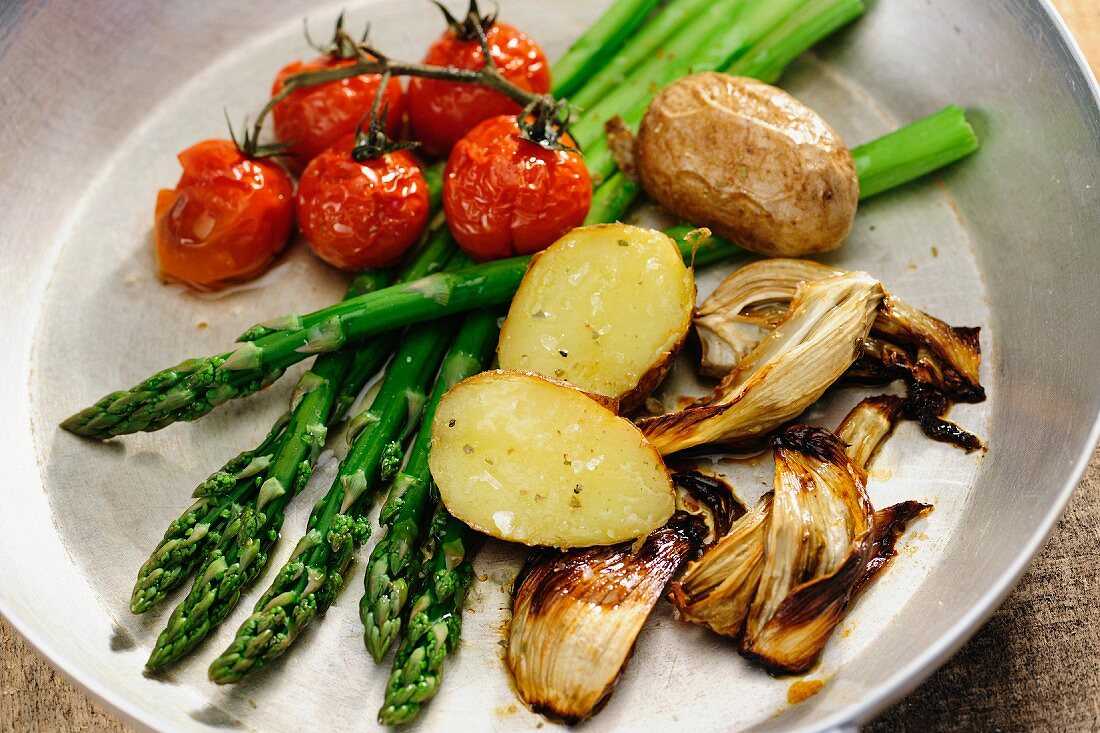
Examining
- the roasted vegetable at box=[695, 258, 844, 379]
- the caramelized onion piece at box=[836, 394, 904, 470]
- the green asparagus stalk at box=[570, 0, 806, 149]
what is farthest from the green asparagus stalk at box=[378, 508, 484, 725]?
the green asparagus stalk at box=[570, 0, 806, 149]

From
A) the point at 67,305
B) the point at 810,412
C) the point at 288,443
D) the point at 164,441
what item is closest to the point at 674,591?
the point at 810,412

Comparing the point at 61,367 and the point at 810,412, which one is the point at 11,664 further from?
the point at 810,412

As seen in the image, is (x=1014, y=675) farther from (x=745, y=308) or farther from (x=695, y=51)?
(x=695, y=51)

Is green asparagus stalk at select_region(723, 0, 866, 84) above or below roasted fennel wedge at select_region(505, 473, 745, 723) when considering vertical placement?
above

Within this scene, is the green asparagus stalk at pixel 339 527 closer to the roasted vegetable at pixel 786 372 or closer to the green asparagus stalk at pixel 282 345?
the green asparagus stalk at pixel 282 345

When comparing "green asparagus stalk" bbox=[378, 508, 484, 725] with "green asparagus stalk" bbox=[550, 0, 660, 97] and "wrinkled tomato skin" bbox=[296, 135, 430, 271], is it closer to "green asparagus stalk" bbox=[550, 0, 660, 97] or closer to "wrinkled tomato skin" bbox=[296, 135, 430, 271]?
"wrinkled tomato skin" bbox=[296, 135, 430, 271]

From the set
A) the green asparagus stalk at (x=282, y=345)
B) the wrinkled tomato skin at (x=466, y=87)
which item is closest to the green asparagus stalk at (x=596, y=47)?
the wrinkled tomato skin at (x=466, y=87)
